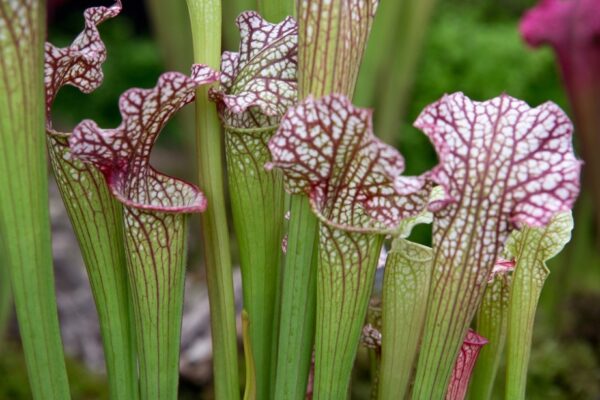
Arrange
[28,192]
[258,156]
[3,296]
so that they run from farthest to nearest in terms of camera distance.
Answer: [3,296] < [258,156] < [28,192]

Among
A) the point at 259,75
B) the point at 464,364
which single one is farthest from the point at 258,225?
the point at 464,364

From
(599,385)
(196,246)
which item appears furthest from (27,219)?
(196,246)

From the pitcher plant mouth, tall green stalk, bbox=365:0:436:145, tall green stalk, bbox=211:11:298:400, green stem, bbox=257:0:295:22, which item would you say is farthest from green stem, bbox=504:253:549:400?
tall green stalk, bbox=365:0:436:145

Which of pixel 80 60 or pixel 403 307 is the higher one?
pixel 80 60

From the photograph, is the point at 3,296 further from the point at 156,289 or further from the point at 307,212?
the point at 307,212

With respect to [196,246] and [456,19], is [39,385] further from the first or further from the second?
[456,19]

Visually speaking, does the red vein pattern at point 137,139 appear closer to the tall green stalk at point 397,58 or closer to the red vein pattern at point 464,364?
the red vein pattern at point 464,364

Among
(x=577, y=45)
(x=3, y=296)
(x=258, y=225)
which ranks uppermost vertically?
(x=577, y=45)
